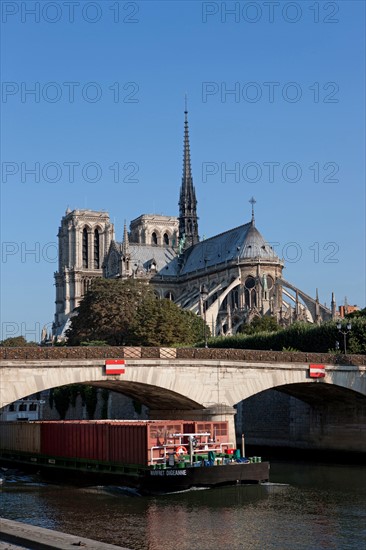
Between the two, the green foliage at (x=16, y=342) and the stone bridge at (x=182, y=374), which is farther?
the green foliage at (x=16, y=342)

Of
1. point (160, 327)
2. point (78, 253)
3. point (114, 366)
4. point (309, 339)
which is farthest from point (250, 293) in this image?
point (114, 366)

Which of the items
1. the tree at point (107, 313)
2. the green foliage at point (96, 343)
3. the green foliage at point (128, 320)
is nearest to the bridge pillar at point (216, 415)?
the green foliage at point (128, 320)

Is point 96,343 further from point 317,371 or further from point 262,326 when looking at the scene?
point 317,371

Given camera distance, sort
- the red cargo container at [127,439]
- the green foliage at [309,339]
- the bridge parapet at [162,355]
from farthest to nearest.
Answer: the green foliage at [309,339] → the bridge parapet at [162,355] → the red cargo container at [127,439]

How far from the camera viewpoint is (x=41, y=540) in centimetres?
1930

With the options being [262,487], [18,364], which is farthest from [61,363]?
[262,487]

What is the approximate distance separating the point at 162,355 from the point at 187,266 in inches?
4057

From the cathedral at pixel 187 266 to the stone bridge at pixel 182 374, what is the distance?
46.9 meters

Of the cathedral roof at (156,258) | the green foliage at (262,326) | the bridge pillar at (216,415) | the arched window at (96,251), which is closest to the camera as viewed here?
the bridge pillar at (216,415)

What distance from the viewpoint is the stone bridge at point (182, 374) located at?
40500 millimetres

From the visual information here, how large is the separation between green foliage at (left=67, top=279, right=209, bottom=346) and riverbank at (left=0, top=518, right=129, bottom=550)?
52723 mm

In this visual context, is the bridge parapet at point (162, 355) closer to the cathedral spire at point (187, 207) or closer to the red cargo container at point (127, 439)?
the red cargo container at point (127, 439)

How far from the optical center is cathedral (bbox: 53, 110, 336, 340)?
118 meters

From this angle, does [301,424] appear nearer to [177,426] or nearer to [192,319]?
[177,426]
